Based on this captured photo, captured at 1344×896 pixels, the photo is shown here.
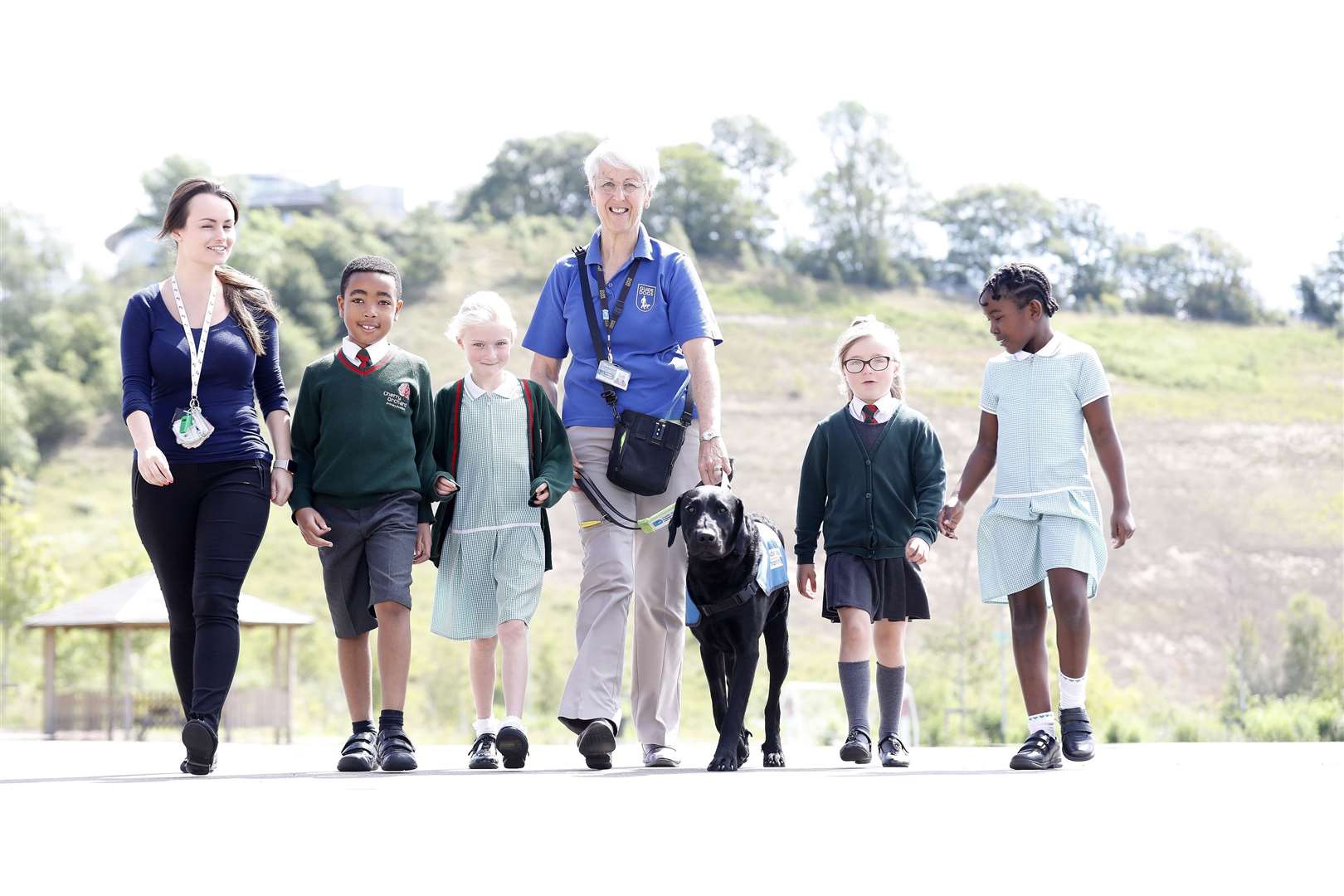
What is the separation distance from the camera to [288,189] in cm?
12825

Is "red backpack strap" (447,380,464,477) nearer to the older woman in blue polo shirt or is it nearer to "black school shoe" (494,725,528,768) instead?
the older woman in blue polo shirt

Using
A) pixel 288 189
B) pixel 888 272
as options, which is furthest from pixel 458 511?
pixel 288 189

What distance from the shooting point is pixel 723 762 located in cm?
662

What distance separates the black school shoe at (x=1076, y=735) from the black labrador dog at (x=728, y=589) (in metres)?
1.29

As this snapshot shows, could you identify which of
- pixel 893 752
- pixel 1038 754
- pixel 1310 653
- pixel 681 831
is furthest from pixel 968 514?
pixel 681 831

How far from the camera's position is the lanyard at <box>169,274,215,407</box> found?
6.75m

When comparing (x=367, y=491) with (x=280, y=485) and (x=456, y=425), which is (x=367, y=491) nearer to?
(x=280, y=485)

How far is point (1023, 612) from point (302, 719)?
27649mm

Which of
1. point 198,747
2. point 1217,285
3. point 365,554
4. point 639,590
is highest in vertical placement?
point 1217,285

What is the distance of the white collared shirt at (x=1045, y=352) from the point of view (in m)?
7.15

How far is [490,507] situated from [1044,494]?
94.0 inches

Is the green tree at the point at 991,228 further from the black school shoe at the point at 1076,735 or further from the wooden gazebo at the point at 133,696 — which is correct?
the black school shoe at the point at 1076,735

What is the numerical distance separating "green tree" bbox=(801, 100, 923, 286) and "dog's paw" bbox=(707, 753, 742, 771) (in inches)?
3838

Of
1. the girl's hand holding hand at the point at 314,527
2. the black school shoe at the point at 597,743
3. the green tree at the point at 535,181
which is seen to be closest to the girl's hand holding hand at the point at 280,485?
the girl's hand holding hand at the point at 314,527
